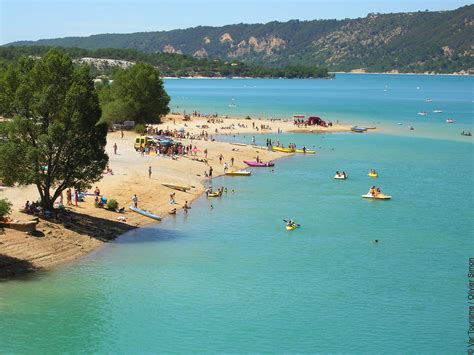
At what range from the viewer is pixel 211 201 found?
6731cm

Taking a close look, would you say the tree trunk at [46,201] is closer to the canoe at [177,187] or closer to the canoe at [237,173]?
the canoe at [177,187]

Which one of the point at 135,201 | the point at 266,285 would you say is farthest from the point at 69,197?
the point at 266,285

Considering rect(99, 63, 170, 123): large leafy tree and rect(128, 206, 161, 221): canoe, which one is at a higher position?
rect(99, 63, 170, 123): large leafy tree

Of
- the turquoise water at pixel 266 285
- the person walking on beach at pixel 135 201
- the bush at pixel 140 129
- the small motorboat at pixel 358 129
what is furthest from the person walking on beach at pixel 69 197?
the small motorboat at pixel 358 129

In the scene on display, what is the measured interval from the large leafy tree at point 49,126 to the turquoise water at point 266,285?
5.94 m

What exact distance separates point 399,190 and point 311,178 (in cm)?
1005

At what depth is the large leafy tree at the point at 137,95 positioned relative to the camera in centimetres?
11725

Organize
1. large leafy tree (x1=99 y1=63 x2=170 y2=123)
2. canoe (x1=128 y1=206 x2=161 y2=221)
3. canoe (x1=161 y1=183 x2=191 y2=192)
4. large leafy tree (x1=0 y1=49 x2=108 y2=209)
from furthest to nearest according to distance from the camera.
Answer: large leafy tree (x1=99 y1=63 x2=170 y2=123) < canoe (x1=161 y1=183 x2=191 y2=192) < canoe (x1=128 y1=206 x2=161 y2=221) < large leafy tree (x1=0 y1=49 x2=108 y2=209)

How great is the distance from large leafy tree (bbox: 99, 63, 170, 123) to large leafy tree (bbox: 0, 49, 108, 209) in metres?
63.3

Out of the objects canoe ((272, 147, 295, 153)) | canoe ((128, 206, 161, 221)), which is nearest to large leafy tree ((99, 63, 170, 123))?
canoe ((272, 147, 295, 153))

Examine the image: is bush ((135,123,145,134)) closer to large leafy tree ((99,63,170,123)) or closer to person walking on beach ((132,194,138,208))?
large leafy tree ((99,63,170,123))

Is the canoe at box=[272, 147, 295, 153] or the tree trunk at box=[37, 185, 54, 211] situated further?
the canoe at box=[272, 147, 295, 153]

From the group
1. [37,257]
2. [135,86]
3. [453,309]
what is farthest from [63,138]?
[135,86]

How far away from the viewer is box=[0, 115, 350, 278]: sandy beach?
45188mm
